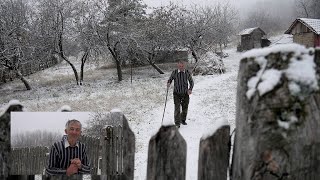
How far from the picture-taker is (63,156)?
7.45 ft

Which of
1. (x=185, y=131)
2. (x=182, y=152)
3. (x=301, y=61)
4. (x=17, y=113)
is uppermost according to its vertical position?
(x=301, y=61)

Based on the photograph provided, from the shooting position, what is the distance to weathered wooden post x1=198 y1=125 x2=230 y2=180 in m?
2.03

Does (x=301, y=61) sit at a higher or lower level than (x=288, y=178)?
higher

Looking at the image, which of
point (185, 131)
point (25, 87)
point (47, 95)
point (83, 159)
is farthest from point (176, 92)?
point (25, 87)

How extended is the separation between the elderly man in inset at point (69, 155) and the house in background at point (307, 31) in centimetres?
3598

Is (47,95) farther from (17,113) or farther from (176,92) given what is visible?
(17,113)

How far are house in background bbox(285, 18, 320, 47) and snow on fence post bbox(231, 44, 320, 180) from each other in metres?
35.9

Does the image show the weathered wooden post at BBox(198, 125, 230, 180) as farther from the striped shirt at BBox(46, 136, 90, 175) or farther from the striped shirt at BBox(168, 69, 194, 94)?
the striped shirt at BBox(168, 69, 194, 94)

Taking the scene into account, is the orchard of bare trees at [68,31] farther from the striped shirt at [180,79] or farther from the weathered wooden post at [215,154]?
the weathered wooden post at [215,154]

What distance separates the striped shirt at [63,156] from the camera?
7.30 feet

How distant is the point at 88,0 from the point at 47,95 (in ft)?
35.5

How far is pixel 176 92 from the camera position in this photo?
10477 millimetres

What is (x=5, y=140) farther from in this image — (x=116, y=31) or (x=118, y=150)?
(x=116, y=31)

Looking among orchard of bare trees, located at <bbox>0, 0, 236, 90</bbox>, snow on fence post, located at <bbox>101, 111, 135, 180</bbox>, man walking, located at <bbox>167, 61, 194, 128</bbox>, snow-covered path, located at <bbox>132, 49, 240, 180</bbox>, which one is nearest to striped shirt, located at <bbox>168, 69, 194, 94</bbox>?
man walking, located at <bbox>167, 61, 194, 128</bbox>
